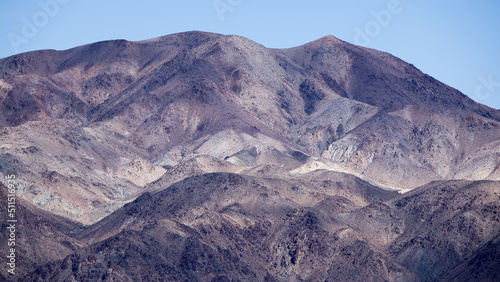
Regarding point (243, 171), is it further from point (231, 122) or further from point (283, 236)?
point (231, 122)

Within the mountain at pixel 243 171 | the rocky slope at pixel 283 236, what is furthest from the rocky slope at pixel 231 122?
the rocky slope at pixel 283 236

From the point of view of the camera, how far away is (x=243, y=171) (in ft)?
429

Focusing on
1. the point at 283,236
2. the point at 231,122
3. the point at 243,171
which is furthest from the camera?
the point at 231,122

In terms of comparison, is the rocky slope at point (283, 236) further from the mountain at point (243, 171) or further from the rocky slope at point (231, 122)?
the rocky slope at point (231, 122)

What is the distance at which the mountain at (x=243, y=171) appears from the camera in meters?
87.6

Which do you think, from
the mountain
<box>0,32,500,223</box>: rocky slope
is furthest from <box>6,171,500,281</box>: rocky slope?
<box>0,32,500,223</box>: rocky slope

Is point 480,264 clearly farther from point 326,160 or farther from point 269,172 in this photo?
point 326,160

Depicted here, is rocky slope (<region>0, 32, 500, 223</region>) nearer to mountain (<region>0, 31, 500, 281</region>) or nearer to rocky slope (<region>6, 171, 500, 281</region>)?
mountain (<region>0, 31, 500, 281</region>)

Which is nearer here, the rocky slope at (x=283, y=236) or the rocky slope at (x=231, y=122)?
the rocky slope at (x=283, y=236)

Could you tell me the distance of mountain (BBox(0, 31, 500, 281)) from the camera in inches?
3447

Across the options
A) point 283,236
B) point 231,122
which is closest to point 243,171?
point 283,236

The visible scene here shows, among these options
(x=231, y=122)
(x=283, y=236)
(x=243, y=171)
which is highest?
(x=231, y=122)

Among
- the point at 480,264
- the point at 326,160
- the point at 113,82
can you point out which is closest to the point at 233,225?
the point at 480,264

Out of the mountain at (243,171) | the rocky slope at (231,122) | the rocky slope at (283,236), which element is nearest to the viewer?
the rocky slope at (283,236)
